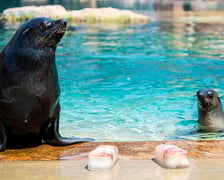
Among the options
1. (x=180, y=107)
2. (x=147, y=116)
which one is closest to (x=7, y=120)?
(x=147, y=116)

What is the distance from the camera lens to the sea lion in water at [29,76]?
331 cm

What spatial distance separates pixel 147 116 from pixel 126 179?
13.3 feet

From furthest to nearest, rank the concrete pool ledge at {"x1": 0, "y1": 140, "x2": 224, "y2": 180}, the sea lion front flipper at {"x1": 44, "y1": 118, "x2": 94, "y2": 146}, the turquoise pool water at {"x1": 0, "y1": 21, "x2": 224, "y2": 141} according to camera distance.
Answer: the turquoise pool water at {"x1": 0, "y1": 21, "x2": 224, "y2": 141} < the sea lion front flipper at {"x1": 44, "y1": 118, "x2": 94, "y2": 146} < the concrete pool ledge at {"x1": 0, "y1": 140, "x2": 224, "y2": 180}

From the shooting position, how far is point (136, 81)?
8.91 metres

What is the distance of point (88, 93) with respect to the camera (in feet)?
26.5

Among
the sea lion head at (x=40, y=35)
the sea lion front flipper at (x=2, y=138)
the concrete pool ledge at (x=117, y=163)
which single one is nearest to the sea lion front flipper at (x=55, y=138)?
the concrete pool ledge at (x=117, y=163)

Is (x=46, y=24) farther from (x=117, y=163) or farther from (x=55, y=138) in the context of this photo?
(x=117, y=163)

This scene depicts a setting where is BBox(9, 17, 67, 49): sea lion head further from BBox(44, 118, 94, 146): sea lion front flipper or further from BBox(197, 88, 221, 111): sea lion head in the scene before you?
BBox(197, 88, 221, 111): sea lion head

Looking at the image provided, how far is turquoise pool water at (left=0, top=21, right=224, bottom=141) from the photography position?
5984mm

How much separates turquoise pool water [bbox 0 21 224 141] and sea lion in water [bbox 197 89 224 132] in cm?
17

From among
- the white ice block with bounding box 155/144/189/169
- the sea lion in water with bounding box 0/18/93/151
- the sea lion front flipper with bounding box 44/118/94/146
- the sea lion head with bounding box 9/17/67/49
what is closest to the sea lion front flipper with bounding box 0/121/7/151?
the sea lion in water with bounding box 0/18/93/151

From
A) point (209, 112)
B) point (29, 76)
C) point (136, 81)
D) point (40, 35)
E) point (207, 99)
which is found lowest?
point (136, 81)

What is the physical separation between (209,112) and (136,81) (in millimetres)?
3332

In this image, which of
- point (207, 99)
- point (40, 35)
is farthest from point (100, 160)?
point (207, 99)
